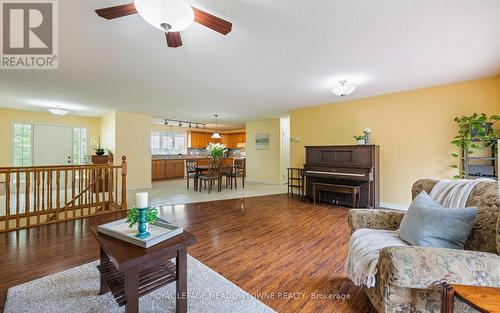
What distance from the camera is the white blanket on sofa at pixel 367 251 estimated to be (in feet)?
4.42

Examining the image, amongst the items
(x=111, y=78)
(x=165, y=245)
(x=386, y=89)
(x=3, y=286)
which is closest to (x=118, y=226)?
(x=165, y=245)

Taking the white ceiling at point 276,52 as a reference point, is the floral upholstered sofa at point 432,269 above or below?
below

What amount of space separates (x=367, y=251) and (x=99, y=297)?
200 centimetres

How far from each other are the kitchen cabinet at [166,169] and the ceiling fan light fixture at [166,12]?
7.48 meters

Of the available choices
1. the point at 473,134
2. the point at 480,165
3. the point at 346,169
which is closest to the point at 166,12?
the point at 346,169

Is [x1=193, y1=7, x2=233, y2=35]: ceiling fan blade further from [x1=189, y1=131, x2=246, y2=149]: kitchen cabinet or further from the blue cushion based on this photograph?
[x1=189, y1=131, x2=246, y2=149]: kitchen cabinet

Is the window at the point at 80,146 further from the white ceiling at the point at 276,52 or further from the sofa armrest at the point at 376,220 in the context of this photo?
the sofa armrest at the point at 376,220

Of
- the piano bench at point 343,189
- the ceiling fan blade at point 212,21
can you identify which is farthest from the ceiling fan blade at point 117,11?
the piano bench at point 343,189


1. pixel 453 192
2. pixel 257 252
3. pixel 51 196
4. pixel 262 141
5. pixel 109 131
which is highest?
pixel 109 131

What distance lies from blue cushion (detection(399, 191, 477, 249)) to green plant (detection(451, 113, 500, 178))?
2.87 m

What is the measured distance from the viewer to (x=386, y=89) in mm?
4102

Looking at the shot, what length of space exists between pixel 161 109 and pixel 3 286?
4.80m

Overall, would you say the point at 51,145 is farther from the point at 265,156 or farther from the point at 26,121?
the point at 265,156

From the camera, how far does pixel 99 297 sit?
1634 mm
